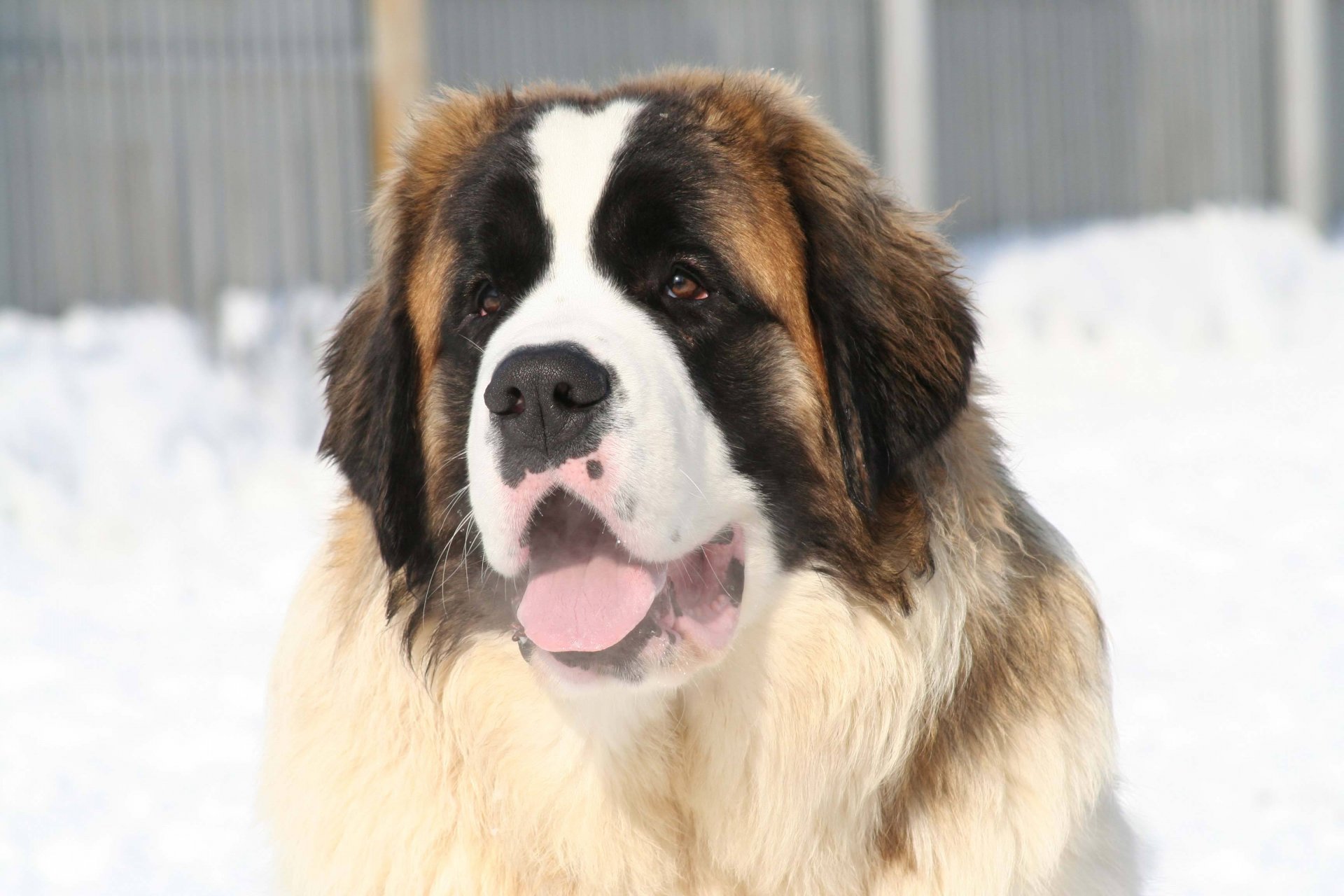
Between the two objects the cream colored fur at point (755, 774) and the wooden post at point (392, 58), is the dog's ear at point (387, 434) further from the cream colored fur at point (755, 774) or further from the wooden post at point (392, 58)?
the wooden post at point (392, 58)

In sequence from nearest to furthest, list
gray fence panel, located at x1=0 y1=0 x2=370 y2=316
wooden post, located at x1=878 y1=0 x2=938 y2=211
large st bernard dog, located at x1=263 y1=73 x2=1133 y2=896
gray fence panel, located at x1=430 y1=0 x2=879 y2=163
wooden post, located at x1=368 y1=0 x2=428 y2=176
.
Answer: large st bernard dog, located at x1=263 y1=73 x2=1133 y2=896 < gray fence panel, located at x1=0 y1=0 x2=370 y2=316 < wooden post, located at x1=368 y1=0 x2=428 y2=176 < gray fence panel, located at x1=430 y1=0 x2=879 y2=163 < wooden post, located at x1=878 y1=0 x2=938 y2=211

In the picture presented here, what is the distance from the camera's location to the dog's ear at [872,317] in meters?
2.34

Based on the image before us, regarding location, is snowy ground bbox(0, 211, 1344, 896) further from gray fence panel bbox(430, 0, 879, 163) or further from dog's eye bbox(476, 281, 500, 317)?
gray fence panel bbox(430, 0, 879, 163)

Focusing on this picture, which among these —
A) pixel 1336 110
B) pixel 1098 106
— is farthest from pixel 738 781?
pixel 1336 110

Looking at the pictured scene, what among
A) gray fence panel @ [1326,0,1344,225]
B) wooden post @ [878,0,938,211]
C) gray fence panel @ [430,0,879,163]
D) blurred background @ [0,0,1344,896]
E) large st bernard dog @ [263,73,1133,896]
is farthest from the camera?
gray fence panel @ [1326,0,1344,225]

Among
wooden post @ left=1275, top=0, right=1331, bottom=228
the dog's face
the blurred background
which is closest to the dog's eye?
the dog's face

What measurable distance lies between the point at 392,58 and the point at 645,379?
17.8ft

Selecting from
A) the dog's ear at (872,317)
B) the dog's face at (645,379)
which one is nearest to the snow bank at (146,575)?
the dog's face at (645,379)

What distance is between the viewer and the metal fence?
6930 mm

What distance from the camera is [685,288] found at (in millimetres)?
2334

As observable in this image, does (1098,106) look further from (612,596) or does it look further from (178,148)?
(612,596)

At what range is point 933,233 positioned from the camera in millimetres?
2656

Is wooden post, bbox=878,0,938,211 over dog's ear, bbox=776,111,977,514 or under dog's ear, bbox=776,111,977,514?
over

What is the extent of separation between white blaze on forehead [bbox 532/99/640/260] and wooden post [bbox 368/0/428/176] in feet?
16.0
